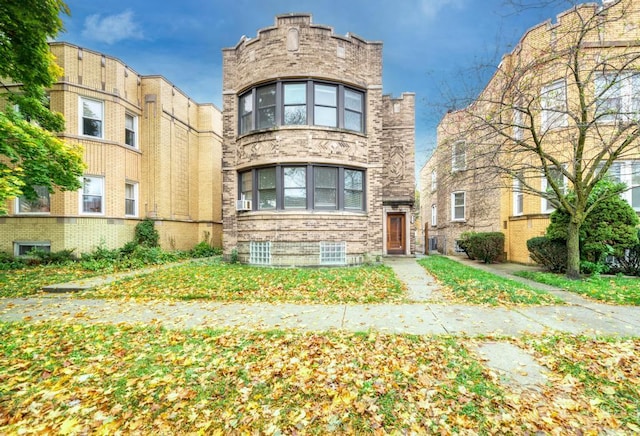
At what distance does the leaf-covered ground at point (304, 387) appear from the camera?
233cm

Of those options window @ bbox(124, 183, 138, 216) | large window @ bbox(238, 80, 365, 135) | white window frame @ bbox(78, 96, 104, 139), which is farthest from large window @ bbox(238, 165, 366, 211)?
white window frame @ bbox(78, 96, 104, 139)

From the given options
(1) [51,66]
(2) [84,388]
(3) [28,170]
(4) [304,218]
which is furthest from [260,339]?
(1) [51,66]

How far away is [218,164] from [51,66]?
982 centimetres

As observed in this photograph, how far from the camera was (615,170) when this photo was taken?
9914 millimetres

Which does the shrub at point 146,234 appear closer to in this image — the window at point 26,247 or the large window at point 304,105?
the window at point 26,247

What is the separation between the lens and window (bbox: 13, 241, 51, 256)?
37.8 ft

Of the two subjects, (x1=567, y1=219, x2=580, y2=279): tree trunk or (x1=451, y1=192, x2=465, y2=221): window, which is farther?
(x1=451, y1=192, x2=465, y2=221): window

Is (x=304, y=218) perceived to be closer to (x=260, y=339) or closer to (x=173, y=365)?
(x=260, y=339)

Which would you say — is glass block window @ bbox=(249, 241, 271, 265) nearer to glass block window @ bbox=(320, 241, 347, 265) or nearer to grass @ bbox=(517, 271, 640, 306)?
glass block window @ bbox=(320, 241, 347, 265)

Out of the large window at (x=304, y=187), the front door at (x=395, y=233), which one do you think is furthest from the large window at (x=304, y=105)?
the front door at (x=395, y=233)

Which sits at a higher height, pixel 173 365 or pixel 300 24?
pixel 300 24

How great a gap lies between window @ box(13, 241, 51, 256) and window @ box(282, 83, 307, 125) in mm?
10910

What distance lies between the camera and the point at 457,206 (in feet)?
56.0

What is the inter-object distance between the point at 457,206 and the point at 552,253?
826cm
